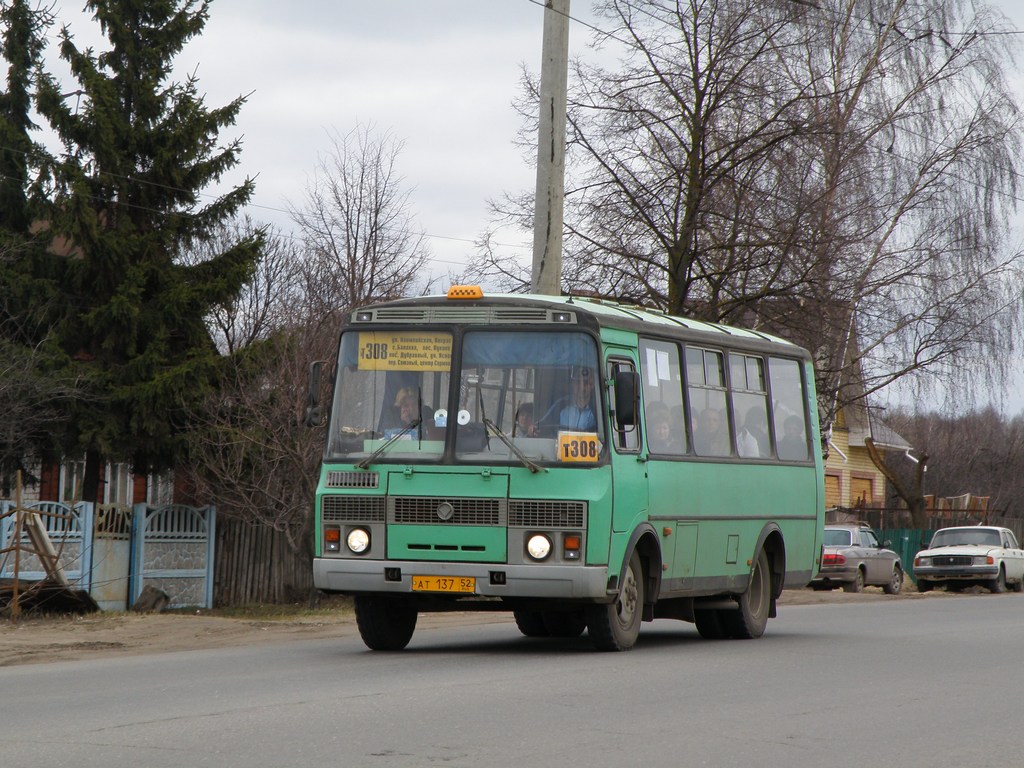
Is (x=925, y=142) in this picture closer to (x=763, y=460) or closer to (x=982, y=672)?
(x=763, y=460)

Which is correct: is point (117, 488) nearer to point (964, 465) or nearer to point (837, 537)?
point (837, 537)

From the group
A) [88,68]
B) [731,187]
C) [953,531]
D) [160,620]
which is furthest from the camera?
[953,531]

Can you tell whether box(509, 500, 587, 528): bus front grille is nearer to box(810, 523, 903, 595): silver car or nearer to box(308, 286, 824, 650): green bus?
box(308, 286, 824, 650): green bus

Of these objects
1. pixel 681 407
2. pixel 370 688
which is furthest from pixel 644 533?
pixel 370 688

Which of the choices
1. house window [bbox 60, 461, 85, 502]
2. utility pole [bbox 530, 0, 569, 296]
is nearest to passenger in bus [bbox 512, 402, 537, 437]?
utility pole [bbox 530, 0, 569, 296]

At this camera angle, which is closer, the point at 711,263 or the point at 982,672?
the point at 982,672

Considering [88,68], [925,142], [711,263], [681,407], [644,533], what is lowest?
[644,533]

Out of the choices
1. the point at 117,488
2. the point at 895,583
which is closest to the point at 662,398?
the point at 117,488

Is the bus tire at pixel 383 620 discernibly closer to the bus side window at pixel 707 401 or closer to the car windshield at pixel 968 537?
the bus side window at pixel 707 401

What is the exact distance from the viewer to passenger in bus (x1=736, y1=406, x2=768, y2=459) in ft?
49.6

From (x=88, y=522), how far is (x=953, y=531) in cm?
2105

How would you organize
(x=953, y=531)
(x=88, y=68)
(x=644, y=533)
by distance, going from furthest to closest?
(x=953, y=531)
(x=88, y=68)
(x=644, y=533)

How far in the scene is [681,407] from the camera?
14.0 m

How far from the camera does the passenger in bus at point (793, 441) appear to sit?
52.6 ft
